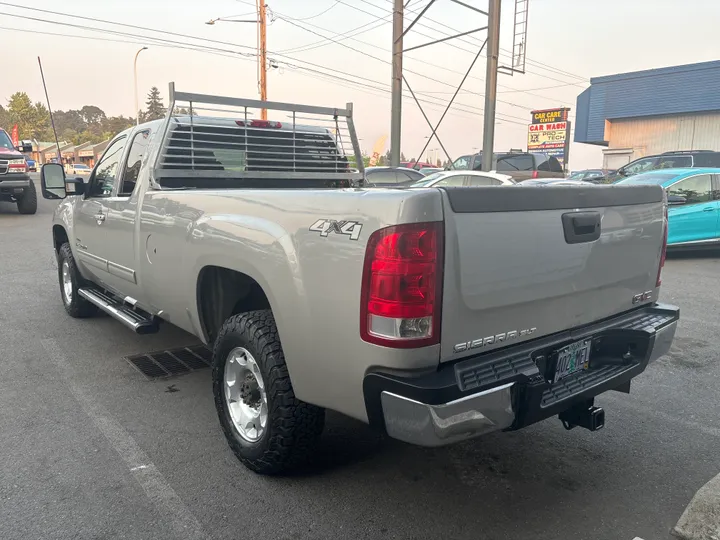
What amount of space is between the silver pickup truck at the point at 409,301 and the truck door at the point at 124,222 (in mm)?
252

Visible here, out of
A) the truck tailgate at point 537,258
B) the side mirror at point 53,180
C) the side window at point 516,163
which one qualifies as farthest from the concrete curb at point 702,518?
the side window at point 516,163

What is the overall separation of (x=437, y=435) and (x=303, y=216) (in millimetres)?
1108

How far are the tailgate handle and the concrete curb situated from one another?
4.22 ft

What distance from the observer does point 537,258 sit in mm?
2559

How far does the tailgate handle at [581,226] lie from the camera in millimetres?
2682

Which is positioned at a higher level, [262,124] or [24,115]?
[24,115]

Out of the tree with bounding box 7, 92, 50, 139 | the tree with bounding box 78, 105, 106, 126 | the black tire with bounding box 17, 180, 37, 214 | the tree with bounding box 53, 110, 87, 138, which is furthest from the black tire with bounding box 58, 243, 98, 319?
the tree with bounding box 78, 105, 106, 126

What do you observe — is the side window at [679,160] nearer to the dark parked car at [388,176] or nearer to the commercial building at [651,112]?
the dark parked car at [388,176]

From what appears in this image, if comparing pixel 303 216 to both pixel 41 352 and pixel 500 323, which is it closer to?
pixel 500 323

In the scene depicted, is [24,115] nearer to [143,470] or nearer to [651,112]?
[651,112]

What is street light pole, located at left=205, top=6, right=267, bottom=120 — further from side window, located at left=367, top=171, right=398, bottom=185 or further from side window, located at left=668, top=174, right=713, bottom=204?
side window, located at left=668, top=174, right=713, bottom=204

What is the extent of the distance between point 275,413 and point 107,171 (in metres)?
3.37

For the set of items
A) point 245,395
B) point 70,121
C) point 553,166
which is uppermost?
point 70,121

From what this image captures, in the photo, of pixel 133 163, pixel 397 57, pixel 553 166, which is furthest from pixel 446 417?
pixel 553 166
